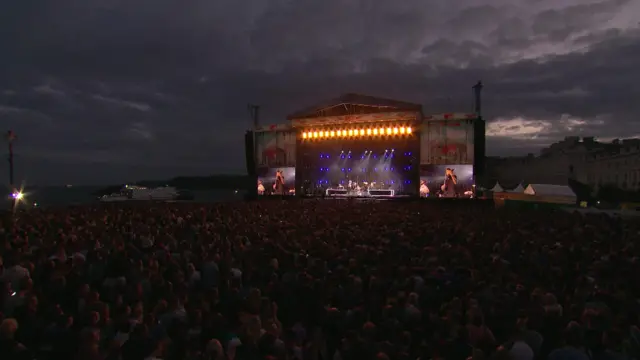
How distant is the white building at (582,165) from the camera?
35.6 meters

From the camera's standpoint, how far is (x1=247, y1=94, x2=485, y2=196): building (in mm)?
25109

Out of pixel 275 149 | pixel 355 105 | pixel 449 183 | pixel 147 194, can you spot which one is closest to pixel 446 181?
pixel 449 183

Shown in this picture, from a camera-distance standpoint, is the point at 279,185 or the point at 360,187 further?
the point at 279,185

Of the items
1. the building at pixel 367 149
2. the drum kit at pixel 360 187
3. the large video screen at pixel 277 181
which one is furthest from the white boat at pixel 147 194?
the drum kit at pixel 360 187

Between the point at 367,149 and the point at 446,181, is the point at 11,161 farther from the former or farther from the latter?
the point at 446,181

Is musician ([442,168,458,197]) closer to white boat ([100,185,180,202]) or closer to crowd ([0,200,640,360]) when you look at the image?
crowd ([0,200,640,360])

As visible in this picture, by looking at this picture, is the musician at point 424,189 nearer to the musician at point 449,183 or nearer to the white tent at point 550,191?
the musician at point 449,183

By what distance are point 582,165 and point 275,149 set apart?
32981 millimetres

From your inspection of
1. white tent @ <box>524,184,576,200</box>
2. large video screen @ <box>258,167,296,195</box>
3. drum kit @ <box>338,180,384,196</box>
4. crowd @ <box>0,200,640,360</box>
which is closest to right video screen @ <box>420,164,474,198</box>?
drum kit @ <box>338,180,384,196</box>

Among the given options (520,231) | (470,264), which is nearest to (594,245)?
(520,231)

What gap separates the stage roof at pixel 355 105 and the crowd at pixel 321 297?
16798 mm

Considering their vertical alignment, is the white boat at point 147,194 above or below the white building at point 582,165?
below

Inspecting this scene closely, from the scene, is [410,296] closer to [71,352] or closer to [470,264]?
[470,264]

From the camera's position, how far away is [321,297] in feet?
19.3
